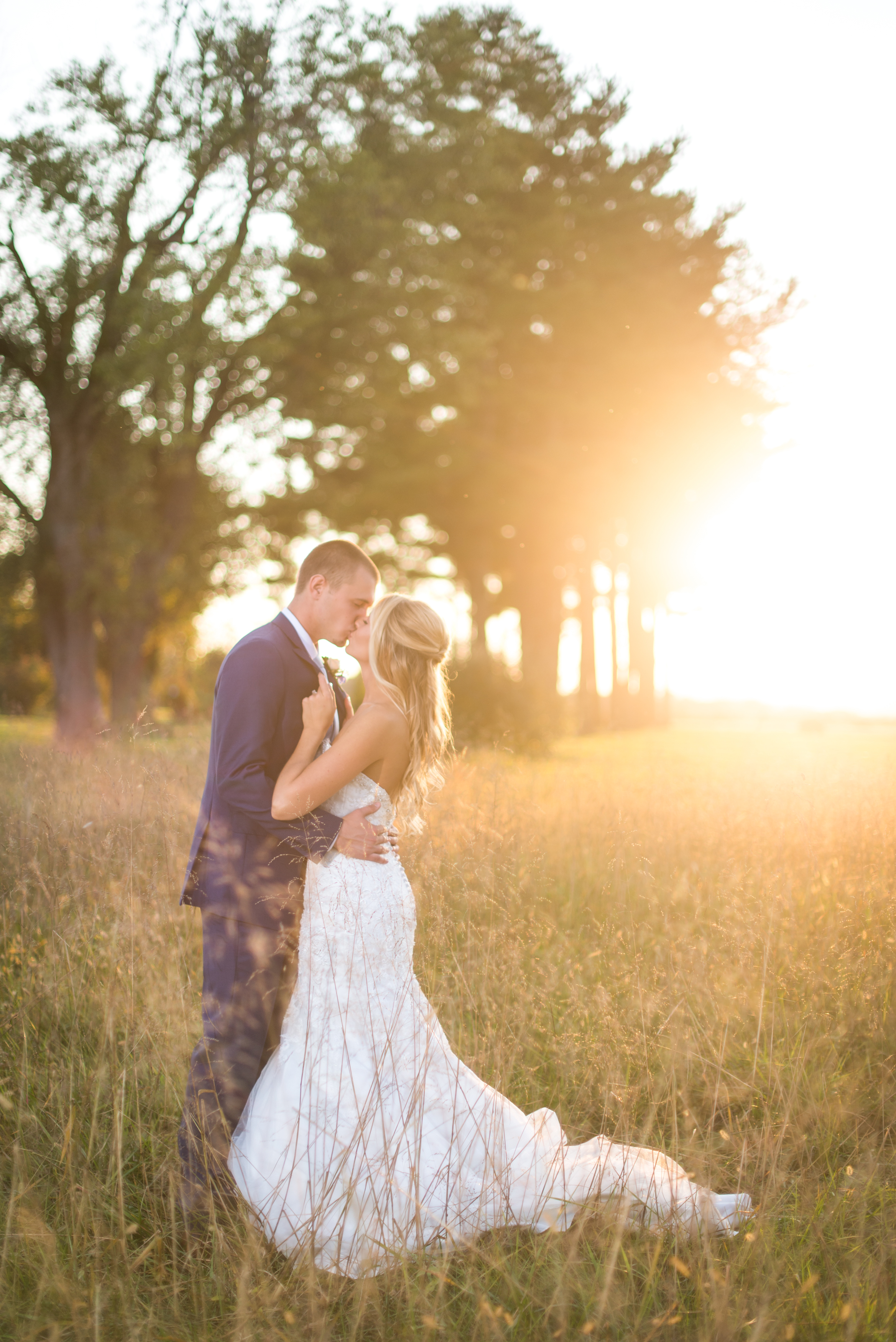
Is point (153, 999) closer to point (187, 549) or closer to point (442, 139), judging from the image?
point (187, 549)

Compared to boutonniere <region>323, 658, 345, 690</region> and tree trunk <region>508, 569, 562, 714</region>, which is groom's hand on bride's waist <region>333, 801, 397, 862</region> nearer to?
boutonniere <region>323, 658, 345, 690</region>

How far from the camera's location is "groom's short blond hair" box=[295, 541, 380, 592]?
352 centimetres

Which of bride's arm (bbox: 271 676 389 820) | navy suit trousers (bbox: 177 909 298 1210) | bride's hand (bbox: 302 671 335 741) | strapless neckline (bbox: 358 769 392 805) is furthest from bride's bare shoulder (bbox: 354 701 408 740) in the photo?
navy suit trousers (bbox: 177 909 298 1210)

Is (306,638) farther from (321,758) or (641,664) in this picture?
(641,664)

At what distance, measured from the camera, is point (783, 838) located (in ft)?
16.8

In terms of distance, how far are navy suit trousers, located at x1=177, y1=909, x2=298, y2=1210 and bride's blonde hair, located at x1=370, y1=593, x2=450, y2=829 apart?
2.61 feet

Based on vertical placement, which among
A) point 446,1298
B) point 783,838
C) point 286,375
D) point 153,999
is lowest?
point 446,1298

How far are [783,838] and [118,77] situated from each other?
16094 millimetres

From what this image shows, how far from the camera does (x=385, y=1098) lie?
10.0ft

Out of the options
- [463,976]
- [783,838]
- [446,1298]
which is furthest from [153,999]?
[783,838]

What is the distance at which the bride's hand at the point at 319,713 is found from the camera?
3.13 meters

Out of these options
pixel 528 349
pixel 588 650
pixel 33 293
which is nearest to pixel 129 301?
pixel 33 293

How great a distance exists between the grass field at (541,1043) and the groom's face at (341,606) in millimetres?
1392

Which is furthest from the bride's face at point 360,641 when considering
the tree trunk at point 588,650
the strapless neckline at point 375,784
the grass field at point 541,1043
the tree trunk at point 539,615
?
the tree trunk at point 588,650
